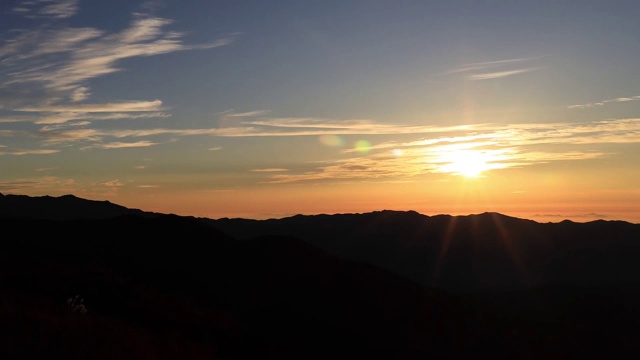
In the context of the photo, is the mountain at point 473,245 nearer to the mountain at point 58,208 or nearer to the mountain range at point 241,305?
the mountain at point 58,208

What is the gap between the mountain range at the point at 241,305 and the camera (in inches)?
692

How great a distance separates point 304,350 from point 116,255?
2501 cm

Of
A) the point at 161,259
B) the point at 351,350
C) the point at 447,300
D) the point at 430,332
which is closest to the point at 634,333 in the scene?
the point at 447,300

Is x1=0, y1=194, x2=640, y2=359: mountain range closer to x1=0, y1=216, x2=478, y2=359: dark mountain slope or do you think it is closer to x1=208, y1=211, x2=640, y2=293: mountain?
x1=0, y1=216, x2=478, y2=359: dark mountain slope

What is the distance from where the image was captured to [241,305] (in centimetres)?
3656

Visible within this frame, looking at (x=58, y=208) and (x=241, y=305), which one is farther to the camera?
(x=58, y=208)

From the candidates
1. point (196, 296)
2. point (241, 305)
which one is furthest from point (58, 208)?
point (241, 305)

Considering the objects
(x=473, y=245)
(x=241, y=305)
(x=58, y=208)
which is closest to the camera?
(x=241, y=305)

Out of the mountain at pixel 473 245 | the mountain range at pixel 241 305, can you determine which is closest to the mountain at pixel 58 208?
the mountain at pixel 473 245

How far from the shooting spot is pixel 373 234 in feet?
477

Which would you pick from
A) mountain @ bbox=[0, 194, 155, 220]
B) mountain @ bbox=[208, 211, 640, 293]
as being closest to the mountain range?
mountain @ bbox=[208, 211, 640, 293]

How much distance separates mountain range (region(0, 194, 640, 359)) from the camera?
17.6 m

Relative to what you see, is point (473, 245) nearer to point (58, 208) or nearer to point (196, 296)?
point (58, 208)

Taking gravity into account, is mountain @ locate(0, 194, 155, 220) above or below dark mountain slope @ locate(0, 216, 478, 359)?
above
